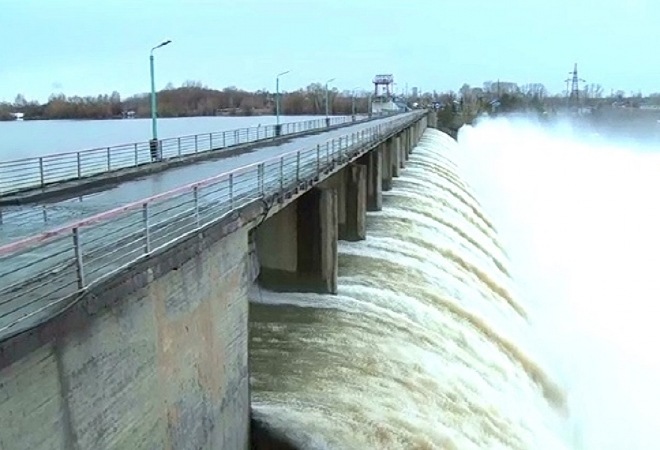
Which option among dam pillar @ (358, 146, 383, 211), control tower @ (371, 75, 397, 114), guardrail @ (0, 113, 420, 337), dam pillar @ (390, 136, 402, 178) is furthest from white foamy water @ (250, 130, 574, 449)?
control tower @ (371, 75, 397, 114)

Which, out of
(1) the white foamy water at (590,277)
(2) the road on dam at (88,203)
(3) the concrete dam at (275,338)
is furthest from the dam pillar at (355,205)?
(1) the white foamy water at (590,277)

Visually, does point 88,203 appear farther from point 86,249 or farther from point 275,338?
point 86,249

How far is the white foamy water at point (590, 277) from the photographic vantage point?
1939 cm

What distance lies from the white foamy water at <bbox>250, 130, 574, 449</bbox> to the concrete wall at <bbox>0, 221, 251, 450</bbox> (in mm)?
1597

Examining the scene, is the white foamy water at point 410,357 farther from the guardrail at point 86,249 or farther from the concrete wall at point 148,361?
the guardrail at point 86,249

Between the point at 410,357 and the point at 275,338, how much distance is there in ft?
8.87

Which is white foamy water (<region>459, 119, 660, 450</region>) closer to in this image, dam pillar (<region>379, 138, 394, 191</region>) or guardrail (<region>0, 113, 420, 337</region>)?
dam pillar (<region>379, 138, 394, 191</region>)

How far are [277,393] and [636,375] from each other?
1383cm

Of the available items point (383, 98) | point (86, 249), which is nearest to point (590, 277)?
point (86, 249)

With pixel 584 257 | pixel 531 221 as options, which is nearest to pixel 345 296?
pixel 584 257

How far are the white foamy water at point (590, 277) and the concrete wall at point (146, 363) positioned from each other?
10.0m

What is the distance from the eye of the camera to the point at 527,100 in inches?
6417

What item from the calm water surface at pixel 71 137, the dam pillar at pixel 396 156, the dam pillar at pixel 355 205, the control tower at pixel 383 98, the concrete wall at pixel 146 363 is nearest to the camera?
the concrete wall at pixel 146 363

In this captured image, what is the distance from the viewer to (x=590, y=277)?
103 ft
